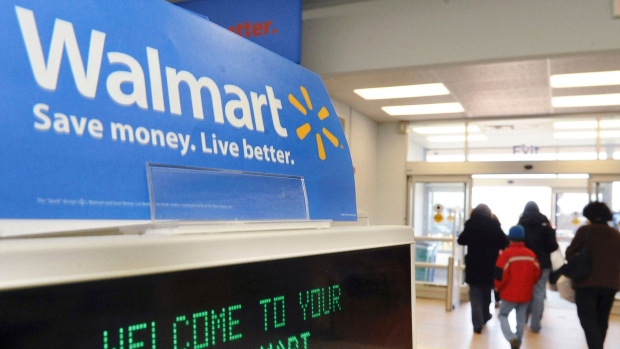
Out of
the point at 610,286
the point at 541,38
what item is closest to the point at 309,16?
the point at 541,38

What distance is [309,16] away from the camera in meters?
4.48

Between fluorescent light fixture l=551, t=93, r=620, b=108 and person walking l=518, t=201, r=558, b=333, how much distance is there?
2.01 m

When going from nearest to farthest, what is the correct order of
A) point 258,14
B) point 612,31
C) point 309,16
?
1. point 258,14
2. point 612,31
3. point 309,16

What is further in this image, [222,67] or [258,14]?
[258,14]

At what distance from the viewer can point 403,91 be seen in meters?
7.44

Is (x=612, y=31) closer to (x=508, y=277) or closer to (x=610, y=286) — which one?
(x=610, y=286)

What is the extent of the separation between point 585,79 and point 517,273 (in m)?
2.76

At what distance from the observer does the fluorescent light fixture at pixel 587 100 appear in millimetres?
7492

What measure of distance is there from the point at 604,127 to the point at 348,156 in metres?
8.70

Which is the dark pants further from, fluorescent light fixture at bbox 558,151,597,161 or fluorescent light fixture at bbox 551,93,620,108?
fluorescent light fixture at bbox 558,151,597,161

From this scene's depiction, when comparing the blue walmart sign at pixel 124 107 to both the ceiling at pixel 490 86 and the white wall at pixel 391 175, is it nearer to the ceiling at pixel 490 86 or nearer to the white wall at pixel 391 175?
the ceiling at pixel 490 86

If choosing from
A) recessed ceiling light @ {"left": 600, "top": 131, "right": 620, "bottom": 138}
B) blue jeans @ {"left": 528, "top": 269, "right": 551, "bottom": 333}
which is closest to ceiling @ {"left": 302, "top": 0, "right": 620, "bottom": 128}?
recessed ceiling light @ {"left": 600, "top": 131, "right": 620, "bottom": 138}

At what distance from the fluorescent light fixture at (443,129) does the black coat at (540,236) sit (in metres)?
3.30

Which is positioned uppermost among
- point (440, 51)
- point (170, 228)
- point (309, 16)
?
point (309, 16)
